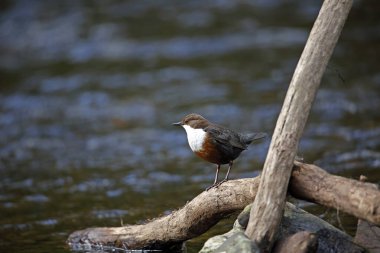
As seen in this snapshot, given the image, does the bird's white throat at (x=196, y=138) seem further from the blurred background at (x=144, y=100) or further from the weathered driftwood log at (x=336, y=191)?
the weathered driftwood log at (x=336, y=191)

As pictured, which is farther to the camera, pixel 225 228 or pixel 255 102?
pixel 255 102

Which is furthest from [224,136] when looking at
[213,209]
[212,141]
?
[213,209]

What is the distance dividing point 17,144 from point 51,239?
469cm

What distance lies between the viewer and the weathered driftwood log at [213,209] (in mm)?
4398

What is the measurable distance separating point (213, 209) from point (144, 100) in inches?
318

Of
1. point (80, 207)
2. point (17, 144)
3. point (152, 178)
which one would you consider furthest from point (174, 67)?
point (80, 207)

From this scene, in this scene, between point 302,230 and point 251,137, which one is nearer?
point 302,230

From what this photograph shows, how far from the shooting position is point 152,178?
363 inches

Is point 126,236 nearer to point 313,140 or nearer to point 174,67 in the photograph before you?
point 313,140

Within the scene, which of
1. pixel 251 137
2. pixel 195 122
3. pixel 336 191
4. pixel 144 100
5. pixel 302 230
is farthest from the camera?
pixel 144 100

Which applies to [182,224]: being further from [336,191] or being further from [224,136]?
[336,191]

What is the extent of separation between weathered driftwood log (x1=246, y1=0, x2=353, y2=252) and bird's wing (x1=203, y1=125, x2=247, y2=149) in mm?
1101

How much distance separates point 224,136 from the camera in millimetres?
5695

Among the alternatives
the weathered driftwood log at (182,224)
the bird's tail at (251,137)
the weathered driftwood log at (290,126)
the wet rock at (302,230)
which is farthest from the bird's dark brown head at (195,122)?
the weathered driftwood log at (290,126)
